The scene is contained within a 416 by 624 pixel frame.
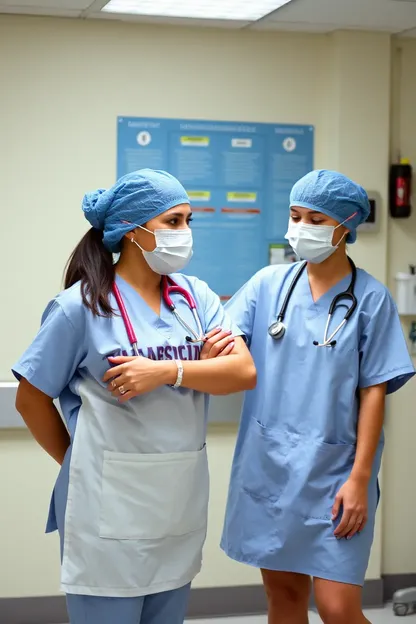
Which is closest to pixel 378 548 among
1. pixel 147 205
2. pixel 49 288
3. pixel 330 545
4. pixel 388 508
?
pixel 388 508

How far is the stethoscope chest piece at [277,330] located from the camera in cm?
246

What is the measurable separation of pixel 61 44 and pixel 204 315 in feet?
5.20

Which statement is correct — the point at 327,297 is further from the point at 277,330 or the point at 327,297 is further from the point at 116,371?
the point at 116,371

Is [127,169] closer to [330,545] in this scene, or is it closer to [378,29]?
[378,29]

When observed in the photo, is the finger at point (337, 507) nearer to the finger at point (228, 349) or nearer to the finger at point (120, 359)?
the finger at point (228, 349)

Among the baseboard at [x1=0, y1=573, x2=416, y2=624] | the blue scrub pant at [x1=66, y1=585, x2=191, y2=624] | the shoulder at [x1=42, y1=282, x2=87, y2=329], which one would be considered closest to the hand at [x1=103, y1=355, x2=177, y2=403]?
the shoulder at [x1=42, y1=282, x2=87, y2=329]

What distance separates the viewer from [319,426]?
239cm

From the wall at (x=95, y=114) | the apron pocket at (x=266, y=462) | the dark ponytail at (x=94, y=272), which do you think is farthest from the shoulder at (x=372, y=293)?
the wall at (x=95, y=114)

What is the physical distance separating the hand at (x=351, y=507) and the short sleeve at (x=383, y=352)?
26 cm

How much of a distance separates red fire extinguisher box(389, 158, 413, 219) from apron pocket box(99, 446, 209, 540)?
73.7 inches

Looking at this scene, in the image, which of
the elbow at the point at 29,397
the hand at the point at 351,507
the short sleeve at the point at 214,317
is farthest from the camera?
the hand at the point at 351,507

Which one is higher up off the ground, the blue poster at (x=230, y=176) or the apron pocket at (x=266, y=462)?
the blue poster at (x=230, y=176)

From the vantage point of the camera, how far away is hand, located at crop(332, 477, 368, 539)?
2348 mm

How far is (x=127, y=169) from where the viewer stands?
3.41 meters
